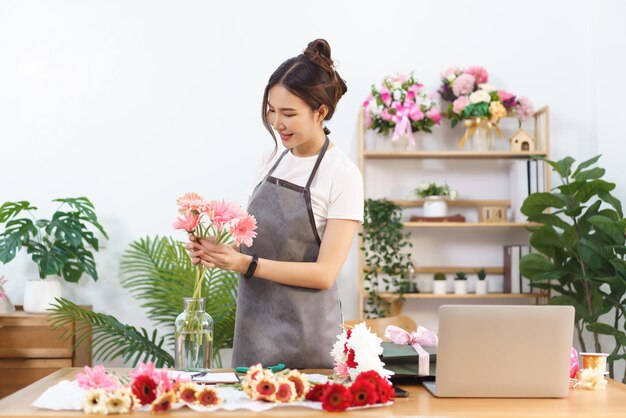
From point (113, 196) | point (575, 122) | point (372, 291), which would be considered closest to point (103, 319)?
point (113, 196)

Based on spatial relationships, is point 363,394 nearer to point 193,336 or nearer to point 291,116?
point 193,336

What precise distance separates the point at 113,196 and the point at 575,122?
269 cm

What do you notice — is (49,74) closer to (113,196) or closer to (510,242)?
(113,196)

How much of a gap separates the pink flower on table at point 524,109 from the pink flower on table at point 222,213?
3147mm

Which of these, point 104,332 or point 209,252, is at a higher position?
point 209,252

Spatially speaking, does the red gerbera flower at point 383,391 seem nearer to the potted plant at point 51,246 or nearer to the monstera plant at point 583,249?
the monstera plant at point 583,249

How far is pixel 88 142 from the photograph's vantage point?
481cm

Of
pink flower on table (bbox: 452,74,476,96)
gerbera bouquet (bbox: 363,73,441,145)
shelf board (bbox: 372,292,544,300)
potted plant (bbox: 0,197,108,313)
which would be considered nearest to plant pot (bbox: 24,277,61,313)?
potted plant (bbox: 0,197,108,313)

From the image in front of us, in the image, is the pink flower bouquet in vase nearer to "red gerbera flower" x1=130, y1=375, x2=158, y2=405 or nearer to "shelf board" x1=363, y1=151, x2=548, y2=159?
"red gerbera flower" x1=130, y1=375, x2=158, y2=405

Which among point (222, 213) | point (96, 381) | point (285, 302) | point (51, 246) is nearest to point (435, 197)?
point (51, 246)

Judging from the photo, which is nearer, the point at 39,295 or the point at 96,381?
the point at 96,381

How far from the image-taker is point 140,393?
1.59m

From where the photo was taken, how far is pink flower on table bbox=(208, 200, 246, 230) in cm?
186

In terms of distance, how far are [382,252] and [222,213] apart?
2.96 meters
